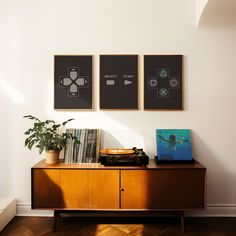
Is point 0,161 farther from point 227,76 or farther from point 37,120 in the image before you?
point 227,76

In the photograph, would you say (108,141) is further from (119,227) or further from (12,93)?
(12,93)

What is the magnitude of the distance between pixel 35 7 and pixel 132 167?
217 centimetres

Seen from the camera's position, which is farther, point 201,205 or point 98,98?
point 98,98

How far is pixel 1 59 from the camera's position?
3199 mm

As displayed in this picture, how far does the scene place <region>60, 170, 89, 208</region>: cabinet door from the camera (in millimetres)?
2779

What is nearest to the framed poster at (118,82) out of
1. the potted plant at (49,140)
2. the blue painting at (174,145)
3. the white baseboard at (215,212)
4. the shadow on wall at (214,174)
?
the blue painting at (174,145)

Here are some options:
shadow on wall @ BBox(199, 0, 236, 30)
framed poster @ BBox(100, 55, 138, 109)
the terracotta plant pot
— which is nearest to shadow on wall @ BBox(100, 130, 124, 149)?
framed poster @ BBox(100, 55, 138, 109)

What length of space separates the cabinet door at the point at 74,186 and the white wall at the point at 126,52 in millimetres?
594

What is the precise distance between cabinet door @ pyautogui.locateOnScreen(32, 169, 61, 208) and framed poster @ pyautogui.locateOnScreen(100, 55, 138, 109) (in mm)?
973

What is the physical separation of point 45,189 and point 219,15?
104 inches

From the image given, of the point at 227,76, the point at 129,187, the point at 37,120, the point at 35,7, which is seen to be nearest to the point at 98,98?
the point at 37,120

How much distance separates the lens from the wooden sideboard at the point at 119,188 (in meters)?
2.76

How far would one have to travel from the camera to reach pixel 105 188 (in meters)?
2.78

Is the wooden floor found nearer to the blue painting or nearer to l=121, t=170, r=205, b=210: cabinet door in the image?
l=121, t=170, r=205, b=210: cabinet door
